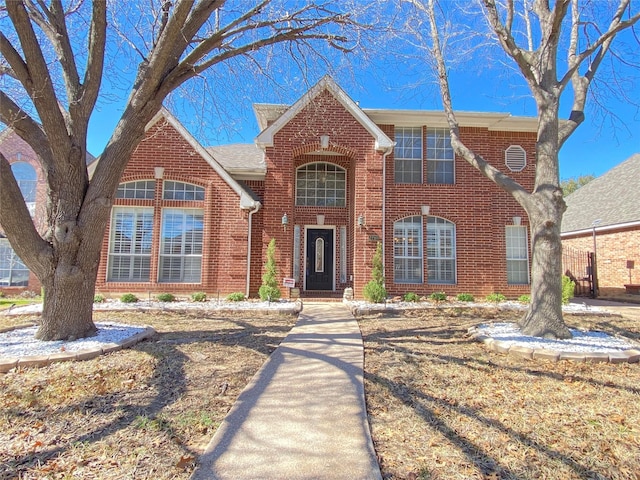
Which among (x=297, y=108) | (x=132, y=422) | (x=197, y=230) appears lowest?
(x=132, y=422)

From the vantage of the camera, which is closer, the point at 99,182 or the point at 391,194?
Result: the point at 99,182

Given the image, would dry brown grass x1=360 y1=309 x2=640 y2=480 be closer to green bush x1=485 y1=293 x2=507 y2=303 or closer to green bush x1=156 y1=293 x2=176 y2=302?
green bush x1=485 y1=293 x2=507 y2=303

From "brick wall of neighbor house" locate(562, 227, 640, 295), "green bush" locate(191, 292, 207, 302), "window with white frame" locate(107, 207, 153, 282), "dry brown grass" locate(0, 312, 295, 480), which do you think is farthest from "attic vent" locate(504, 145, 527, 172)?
"window with white frame" locate(107, 207, 153, 282)

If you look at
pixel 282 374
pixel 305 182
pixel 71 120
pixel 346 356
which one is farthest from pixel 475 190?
pixel 71 120

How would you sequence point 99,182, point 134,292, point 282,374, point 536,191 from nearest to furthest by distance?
point 282,374 < point 99,182 < point 536,191 < point 134,292

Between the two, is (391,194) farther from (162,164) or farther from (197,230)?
(162,164)

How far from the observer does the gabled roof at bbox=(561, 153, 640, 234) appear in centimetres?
1519

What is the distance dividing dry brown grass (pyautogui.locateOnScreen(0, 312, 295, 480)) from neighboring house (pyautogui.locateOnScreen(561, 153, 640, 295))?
1561 centimetres

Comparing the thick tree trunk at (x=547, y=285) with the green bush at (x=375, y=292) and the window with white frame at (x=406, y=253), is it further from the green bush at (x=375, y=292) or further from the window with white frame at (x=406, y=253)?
the window with white frame at (x=406, y=253)

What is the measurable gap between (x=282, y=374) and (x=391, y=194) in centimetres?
892

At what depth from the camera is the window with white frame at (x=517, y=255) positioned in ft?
40.6

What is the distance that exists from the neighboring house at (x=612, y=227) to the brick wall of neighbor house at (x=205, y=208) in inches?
590

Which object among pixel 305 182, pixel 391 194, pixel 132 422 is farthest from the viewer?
pixel 305 182

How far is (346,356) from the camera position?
201 inches
